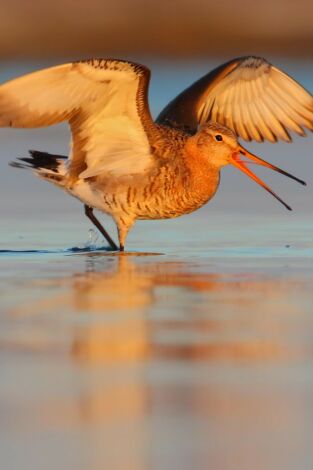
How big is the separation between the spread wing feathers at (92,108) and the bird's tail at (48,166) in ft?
0.32

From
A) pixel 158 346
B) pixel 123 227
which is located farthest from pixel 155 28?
pixel 158 346

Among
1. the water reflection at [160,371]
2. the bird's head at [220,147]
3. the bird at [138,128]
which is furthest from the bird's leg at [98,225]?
the water reflection at [160,371]

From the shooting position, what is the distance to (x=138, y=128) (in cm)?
1030

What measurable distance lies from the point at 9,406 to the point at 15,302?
7.14ft

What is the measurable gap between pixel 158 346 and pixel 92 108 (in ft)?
13.1

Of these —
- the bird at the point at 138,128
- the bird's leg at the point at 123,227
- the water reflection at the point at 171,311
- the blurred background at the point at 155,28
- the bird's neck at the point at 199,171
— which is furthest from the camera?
the blurred background at the point at 155,28

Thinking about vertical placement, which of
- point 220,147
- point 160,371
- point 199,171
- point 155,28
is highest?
point 155,28

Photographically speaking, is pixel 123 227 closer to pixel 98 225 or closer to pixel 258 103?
pixel 98 225

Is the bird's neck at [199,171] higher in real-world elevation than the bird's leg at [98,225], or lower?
higher

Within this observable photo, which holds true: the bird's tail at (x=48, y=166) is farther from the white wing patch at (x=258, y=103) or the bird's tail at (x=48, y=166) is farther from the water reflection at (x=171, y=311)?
the water reflection at (x=171, y=311)

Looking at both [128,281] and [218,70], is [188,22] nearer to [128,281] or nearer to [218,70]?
[218,70]

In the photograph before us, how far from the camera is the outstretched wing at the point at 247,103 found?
11.1 meters

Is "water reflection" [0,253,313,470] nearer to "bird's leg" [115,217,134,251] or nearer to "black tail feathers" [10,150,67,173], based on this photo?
"bird's leg" [115,217,134,251]

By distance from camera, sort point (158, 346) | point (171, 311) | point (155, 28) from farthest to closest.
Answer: point (155, 28) → point (171, 311) → point (158, 346)
